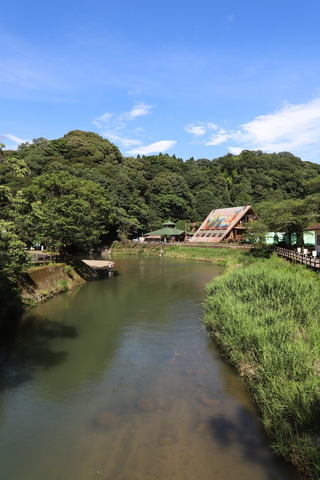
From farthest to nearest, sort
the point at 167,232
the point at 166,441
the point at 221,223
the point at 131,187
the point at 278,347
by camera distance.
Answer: the point at 131,187 < the point at 167,232 < the point at 221,223 < the point at 278,347 < the point at 166,441

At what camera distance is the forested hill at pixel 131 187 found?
28.5 m

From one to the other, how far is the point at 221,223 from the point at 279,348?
48.3 m

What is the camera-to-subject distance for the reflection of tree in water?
1006cm

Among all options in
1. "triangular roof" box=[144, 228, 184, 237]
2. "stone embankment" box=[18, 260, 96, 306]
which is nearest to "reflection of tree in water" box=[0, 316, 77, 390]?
"stone embankment" box=[18, 260, 96, 306]

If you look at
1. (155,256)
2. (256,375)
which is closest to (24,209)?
(256,375)

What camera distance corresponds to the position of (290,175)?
300 ft

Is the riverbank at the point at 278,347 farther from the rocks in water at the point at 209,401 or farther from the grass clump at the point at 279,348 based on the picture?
the rocks in water at the point at 209,401

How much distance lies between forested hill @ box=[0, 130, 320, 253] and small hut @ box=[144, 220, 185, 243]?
3.15 m

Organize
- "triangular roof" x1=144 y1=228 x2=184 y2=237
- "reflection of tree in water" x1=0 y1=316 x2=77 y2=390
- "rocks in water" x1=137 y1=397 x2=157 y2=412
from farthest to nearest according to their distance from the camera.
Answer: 1. "triangular roof" x1=144 y1=228 x2=184 y2=237
2. "reflection of tree in water" x1=0 y1=316 x2=77 y2=390
3. "rocks in water" x1=137 y1=397 x2=157 y2=412

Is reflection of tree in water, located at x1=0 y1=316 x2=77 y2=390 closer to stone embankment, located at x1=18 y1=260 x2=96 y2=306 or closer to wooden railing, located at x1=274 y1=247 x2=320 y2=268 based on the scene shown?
stone embankment, located at x1=18 y1=260 x2=96 y2=306

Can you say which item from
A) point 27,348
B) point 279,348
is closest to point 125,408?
point 279,348

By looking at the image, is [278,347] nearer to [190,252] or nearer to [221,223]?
[190,252]

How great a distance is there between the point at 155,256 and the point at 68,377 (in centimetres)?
4317

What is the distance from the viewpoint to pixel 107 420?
297 inches
